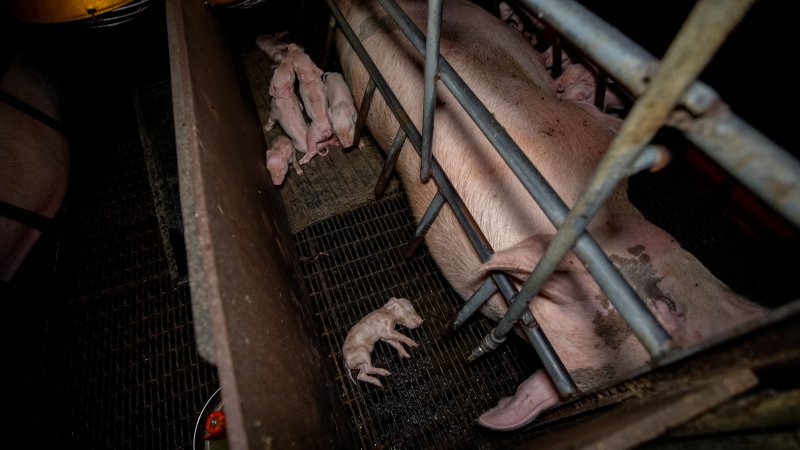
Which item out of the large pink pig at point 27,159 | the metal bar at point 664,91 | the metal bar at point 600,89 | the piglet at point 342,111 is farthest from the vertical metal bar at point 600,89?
the large pink pig at point 27,159

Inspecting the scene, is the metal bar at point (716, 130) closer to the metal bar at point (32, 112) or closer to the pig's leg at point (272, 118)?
the pig's leg at point (272, 118)

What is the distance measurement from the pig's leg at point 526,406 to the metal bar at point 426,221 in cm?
95

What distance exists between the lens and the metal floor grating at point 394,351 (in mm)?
2262

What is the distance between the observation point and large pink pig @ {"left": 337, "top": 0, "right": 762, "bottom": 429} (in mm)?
1493

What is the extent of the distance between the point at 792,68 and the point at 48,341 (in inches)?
217

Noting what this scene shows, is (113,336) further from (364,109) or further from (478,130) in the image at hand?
(478,130)

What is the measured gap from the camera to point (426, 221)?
2256 millimetres

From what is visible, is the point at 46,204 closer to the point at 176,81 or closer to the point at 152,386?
the point at 152,386

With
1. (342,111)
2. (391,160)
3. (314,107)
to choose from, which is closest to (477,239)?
(391,160)

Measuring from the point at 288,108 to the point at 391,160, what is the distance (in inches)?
47.8

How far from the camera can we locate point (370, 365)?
90.5 inches

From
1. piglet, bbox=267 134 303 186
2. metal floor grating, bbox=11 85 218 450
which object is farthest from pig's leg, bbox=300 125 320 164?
metal floor grating, bbox=11 85 218 450

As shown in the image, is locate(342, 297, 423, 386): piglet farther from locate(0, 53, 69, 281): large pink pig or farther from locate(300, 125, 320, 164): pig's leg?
locate(0, 53, 69, 281): large pink pig

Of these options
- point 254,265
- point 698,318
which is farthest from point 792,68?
point 254,265
